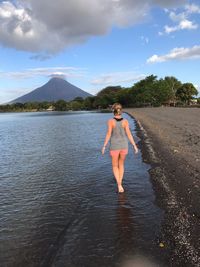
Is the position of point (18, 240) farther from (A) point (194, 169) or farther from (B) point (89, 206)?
(A) point (194, 169)

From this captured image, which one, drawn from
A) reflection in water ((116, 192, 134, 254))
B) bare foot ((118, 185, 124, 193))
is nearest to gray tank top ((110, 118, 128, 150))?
bare foot ((118, 185, 124, 193))

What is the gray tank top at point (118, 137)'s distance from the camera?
9430mm

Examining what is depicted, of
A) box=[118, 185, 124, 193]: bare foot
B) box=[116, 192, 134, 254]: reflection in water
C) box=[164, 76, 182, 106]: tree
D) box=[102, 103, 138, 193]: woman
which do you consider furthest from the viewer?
box=[164, 76, 182, 106]: tree

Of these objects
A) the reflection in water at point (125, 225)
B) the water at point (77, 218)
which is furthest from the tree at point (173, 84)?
the reflection in water at point (125, 225)

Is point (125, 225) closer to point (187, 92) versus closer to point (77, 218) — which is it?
point (77, 218)

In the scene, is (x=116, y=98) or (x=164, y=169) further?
(x=116, y=98)

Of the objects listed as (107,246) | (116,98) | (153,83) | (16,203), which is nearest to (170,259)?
(107,246)

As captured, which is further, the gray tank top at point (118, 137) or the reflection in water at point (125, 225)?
the gray tank top at point (118, 137)

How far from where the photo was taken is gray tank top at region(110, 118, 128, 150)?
9.43 meters

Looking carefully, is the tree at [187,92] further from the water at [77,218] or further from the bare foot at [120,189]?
the bare foot at [120,189]

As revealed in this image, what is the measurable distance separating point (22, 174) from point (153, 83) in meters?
136

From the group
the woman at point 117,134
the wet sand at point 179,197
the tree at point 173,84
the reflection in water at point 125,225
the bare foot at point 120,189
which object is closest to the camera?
the wet sand at point 179,197

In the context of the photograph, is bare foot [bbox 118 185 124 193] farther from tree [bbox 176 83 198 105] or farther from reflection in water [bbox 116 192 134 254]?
tree [bbox 176 83 198 105]

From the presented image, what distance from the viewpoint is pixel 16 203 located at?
976 cm
